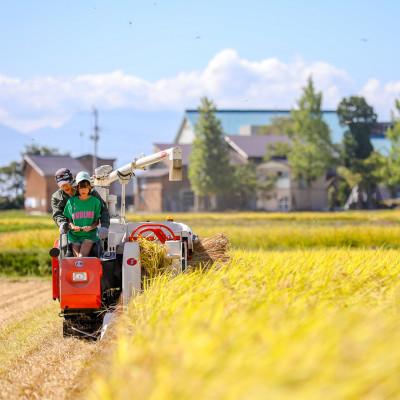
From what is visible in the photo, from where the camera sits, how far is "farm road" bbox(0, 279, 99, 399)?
7.43m

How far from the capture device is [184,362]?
447cm

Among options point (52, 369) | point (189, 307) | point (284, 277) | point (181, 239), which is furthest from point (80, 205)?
point (189, 307)

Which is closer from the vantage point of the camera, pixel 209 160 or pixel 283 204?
pixel 209 160

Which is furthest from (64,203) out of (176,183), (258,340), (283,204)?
(176,183)

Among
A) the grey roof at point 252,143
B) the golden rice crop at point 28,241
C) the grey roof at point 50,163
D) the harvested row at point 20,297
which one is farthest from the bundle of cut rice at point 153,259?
the grey roof at point 50,163

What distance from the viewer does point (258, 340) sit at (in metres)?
4.80

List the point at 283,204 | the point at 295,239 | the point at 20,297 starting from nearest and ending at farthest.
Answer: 1. the point at 20,297
2. the point at 295,239
3. the point at 283,204

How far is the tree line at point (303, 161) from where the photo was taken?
72750 millimetres

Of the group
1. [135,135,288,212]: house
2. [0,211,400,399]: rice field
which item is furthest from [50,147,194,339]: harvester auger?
[135,135,288,212]: house

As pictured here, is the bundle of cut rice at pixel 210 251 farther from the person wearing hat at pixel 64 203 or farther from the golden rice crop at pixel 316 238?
the golden rice crop at pixel 316 238

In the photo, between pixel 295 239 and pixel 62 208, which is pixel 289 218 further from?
pixel 62 208

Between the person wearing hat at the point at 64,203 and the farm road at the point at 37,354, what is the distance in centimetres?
136

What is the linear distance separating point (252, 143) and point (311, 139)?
31.8ft

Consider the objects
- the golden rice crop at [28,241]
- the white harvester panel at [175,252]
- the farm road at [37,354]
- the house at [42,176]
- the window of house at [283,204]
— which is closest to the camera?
the farm road at [37,354]
